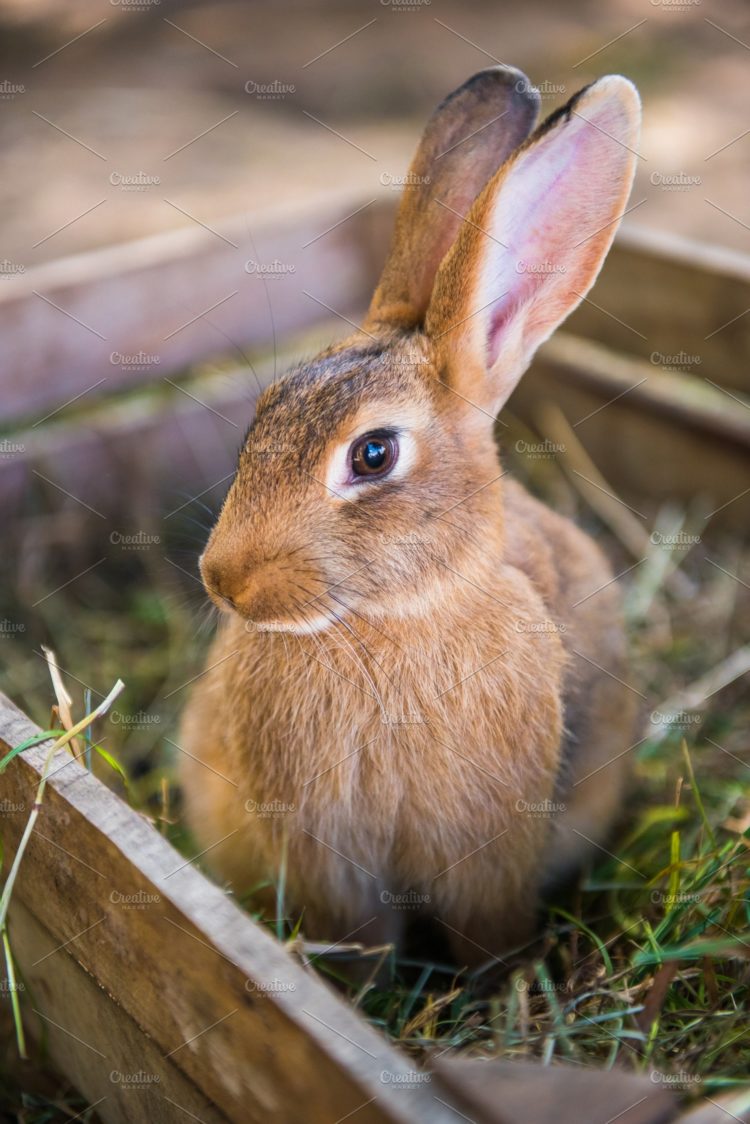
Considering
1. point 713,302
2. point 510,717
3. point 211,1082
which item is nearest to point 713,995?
point 510,717

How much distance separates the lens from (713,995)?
217 cm

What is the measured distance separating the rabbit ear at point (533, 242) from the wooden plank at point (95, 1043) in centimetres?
132

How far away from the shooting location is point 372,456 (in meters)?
2.09

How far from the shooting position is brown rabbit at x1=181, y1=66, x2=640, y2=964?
81.4 inches

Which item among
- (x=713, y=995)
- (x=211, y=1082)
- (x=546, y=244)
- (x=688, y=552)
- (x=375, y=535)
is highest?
(x=546, y=244)

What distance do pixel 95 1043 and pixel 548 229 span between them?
1769 mm

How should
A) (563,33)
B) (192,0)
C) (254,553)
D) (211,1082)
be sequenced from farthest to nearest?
1. (192,0)
2. (563,33)
3. (254,553)
4. (211,1082)

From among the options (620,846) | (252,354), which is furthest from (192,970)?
(252,354)

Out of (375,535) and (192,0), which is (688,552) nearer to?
(375,535)

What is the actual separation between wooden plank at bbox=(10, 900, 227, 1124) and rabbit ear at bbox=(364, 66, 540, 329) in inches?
56.3

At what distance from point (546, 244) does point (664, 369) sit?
1851 millimetres

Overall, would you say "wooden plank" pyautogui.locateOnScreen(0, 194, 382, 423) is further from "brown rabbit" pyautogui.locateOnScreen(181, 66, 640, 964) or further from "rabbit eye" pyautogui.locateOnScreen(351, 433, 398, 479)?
"rabbit eye" pyautogui.locateOnScreen(351, 433, 398, 479)

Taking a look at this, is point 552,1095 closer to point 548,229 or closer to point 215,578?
point 215,578

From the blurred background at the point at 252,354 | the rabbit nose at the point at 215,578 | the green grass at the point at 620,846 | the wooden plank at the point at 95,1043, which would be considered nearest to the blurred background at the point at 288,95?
the blurred background at the point at 252,354
